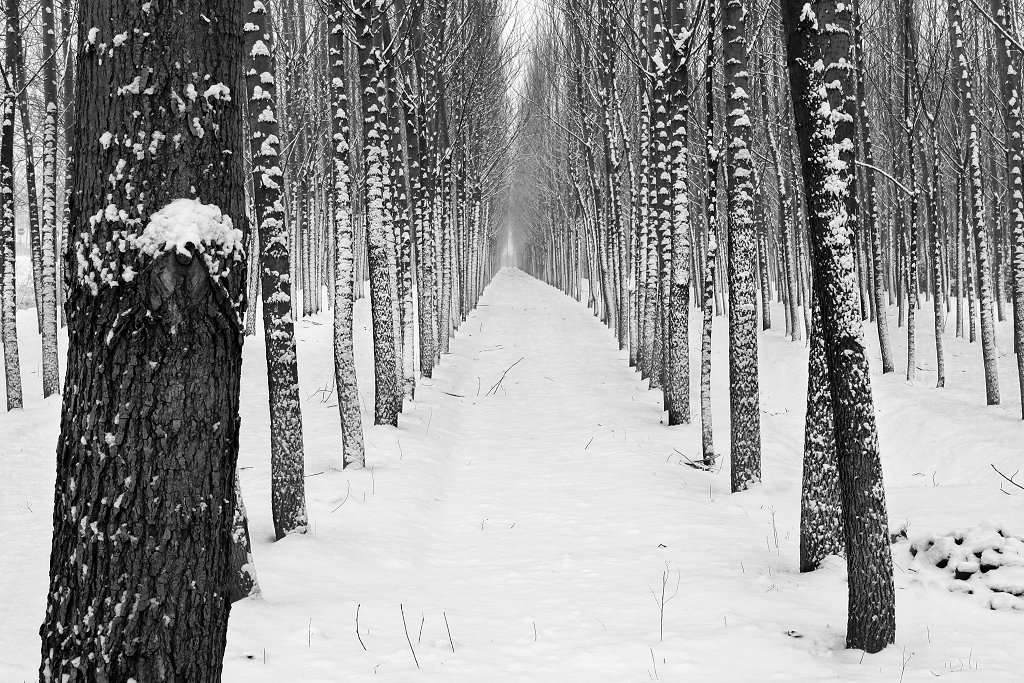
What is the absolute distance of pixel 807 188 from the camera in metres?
4.58

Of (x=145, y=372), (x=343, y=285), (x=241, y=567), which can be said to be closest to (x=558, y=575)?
(x=241, y=567)

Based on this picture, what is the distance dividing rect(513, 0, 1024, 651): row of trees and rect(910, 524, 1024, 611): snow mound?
0.63m

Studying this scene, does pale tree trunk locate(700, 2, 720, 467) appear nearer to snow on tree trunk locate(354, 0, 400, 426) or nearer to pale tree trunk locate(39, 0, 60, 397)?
snow on tree trunk locate(354, 0, 400, 426)

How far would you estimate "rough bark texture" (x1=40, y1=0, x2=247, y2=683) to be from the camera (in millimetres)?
2061

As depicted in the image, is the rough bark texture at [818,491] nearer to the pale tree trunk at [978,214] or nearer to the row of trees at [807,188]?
the row of trees at [807,188]

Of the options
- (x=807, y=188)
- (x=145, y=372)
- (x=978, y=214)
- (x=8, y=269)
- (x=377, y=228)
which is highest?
(x=978, y=214)

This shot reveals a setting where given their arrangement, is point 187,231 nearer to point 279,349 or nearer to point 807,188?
point 807,188

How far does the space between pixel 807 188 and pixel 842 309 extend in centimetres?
77

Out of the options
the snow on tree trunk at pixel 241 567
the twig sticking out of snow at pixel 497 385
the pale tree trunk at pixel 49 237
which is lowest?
the snow on tree trunk at pixel 241 567

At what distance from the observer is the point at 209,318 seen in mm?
2156

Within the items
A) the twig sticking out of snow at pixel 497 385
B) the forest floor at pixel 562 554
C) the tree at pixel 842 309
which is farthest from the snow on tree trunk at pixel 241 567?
the twig sticking out of snow at pixel 497 385

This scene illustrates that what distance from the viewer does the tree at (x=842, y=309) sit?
4297 mm

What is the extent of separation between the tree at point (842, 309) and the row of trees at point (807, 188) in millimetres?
11

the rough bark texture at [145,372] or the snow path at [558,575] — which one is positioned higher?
the rough bark texture at [145,372]
